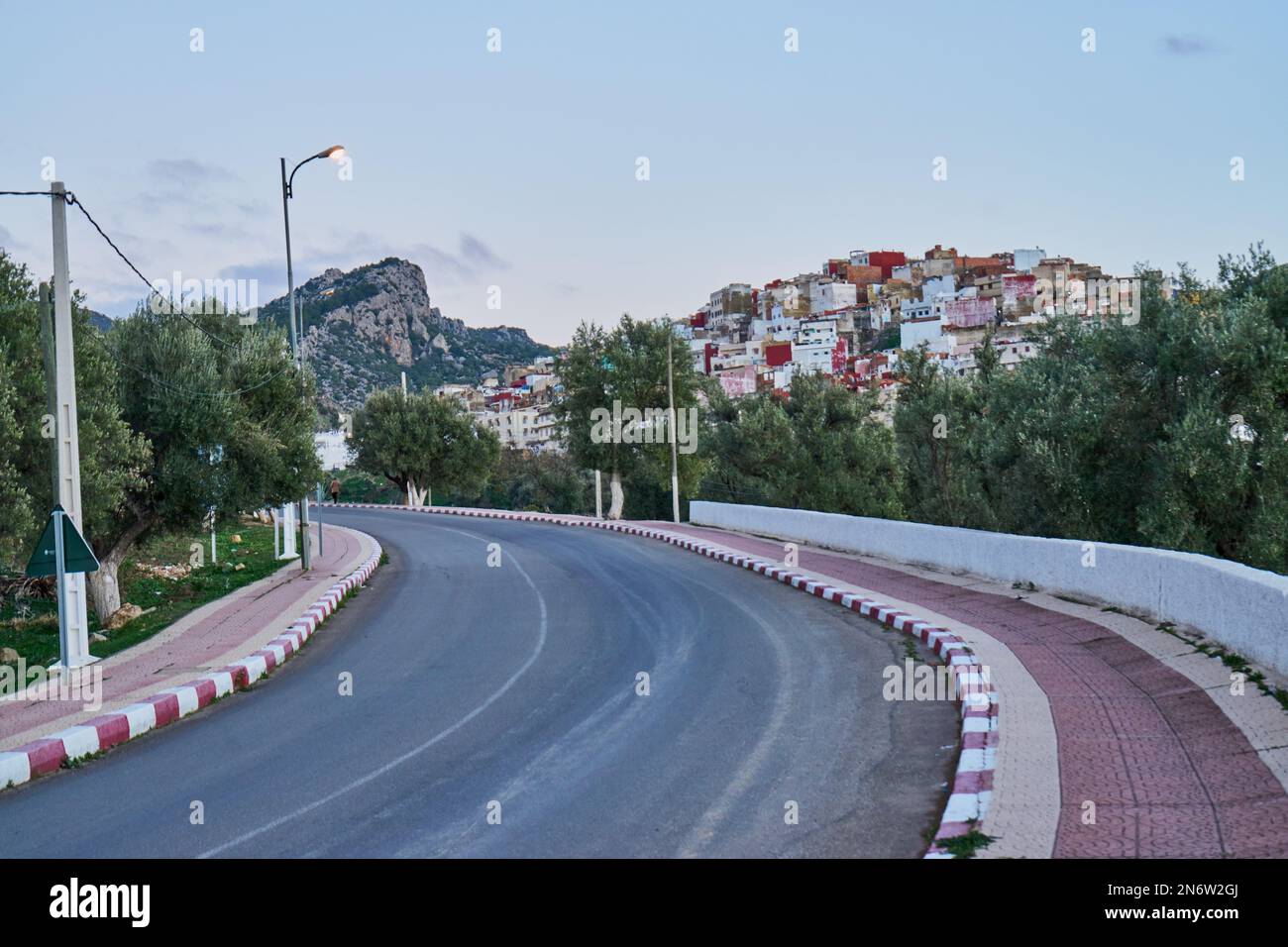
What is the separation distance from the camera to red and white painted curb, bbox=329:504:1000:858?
6852 millimetres

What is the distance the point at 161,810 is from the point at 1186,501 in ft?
57.9

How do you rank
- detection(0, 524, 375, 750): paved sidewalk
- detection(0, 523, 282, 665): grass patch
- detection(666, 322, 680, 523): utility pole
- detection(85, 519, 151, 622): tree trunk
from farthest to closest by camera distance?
detection(666, 322, 680, 523): utility pole < detection(85, 519, 151, 622): tree trunk < detection(0, 523, 282, 665): grass patch < detection(0, 524, 375, 750): paved sidewalk

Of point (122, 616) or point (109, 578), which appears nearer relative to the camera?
point (122, 616)

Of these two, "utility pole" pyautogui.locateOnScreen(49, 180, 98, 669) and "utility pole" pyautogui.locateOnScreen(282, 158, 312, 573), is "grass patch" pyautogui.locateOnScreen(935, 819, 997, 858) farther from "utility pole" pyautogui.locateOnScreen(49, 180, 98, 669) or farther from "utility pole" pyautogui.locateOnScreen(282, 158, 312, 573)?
"utility pole" pyautogui.locateOnScreen(282, 158, 312, 573)

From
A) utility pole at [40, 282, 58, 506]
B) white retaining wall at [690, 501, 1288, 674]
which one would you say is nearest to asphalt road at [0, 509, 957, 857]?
white retaining wall at [690, 501, 1288, 674]

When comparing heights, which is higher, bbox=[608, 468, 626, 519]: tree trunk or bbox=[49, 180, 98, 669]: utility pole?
bbox=[49, 180, 98, 669]: utility pole

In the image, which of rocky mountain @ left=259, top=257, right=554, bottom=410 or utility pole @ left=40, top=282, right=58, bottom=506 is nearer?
utility pole @ left=40, top=282, right=58, bottom=506

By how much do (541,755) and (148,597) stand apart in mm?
16784

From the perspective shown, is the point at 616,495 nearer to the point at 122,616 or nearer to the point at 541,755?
the point at 122,616

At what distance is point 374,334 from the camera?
164 m

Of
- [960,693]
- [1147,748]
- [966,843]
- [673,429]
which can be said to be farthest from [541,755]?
[673,429]

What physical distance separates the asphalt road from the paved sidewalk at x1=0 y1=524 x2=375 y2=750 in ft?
2.79

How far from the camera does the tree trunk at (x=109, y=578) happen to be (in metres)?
19.9
